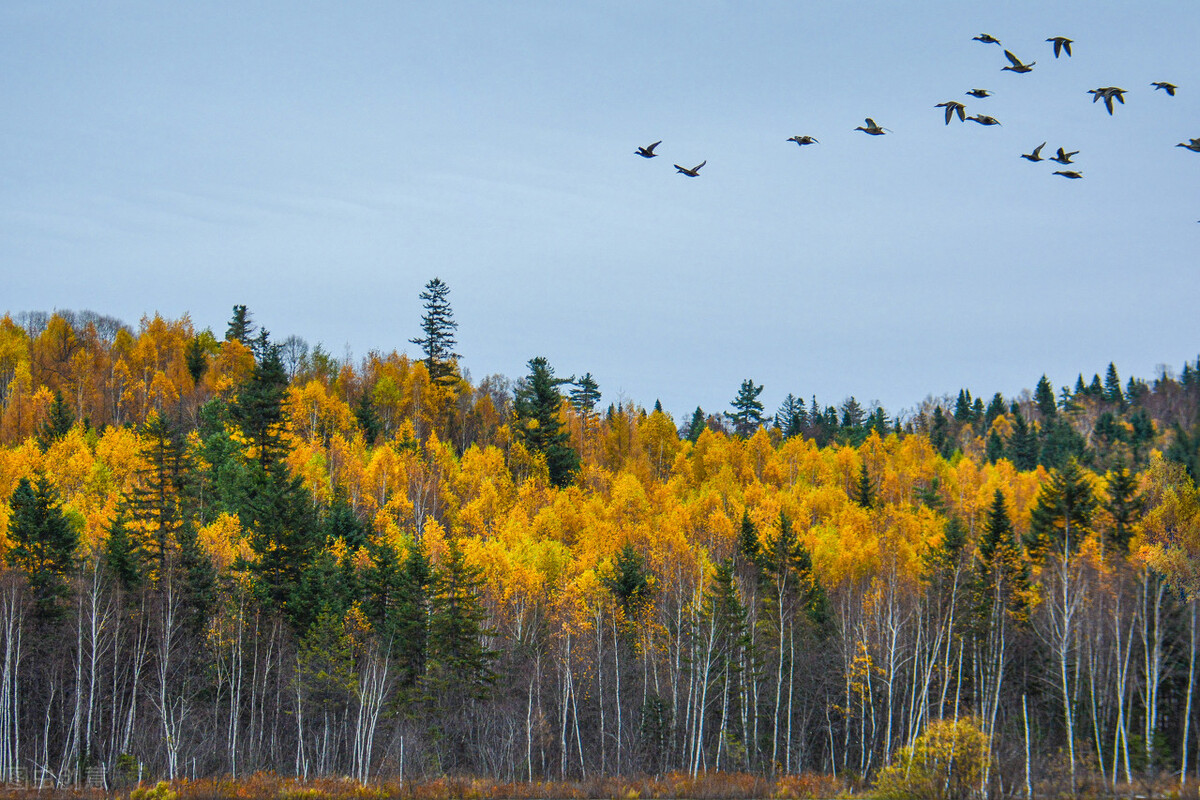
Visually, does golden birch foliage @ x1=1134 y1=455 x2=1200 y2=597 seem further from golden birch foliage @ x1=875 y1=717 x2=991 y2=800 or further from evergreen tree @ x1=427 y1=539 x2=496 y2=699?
evergreen tree @ x1=427 y1=539 x2=496 y2=699

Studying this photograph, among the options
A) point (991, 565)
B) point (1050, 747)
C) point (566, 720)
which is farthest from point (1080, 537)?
point (566, 720)

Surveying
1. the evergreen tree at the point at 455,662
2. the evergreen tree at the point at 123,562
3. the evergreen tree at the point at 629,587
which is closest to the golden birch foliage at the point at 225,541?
the evergreen tree at the point at 123,562

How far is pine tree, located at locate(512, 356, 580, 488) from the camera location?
8744cm

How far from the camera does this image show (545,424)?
88812mm

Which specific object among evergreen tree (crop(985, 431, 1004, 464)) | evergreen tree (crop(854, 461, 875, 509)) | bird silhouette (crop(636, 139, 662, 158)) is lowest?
evergreen tree (crop(854, 461, 875, 509))

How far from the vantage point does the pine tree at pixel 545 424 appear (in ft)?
287

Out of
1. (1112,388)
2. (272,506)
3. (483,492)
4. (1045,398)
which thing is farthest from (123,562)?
(1112,388)

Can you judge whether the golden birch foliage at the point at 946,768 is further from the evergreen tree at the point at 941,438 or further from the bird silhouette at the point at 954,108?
the evergreen tree at the point at 941,438

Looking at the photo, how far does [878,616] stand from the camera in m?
48.3

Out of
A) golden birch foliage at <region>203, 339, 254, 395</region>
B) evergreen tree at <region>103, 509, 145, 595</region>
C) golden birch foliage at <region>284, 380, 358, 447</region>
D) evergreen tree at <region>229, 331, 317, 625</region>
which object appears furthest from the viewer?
golden birch foliage at <region>203, 339, 254, 395</region>

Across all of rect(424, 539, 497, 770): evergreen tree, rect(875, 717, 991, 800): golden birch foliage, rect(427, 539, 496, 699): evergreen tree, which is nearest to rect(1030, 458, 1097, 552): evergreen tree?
rect(875, 717, 991, 800): golden birch foliage

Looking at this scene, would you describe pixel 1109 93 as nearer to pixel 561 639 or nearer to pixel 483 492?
pixel 561 639

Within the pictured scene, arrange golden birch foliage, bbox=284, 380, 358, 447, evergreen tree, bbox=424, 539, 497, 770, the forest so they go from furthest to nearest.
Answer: golden birch foliage, bbox=284, 380, 358, 447
evergreen tree, bbox=424, 539, 497, 770
the forest

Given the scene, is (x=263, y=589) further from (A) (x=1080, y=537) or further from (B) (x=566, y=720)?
(A) (x=1080, y=537)
